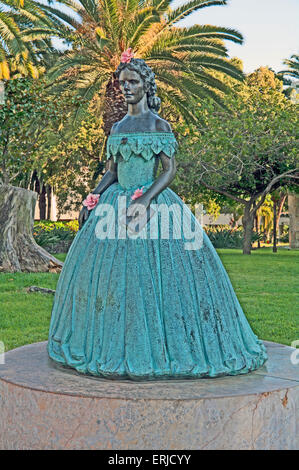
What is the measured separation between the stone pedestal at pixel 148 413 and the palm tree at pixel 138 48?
13271 mm

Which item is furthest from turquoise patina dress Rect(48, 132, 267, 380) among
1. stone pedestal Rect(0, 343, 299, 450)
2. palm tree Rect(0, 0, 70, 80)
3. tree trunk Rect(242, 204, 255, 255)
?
tree trunk Rect(242, 204, 255, 255)

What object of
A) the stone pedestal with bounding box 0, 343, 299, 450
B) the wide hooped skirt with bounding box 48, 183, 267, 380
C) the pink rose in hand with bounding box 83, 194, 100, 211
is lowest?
the stone pedestal with bounding box 0, 343, 299, 450

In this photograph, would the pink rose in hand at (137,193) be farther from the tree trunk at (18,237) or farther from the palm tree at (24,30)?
the palm tree at (24,30)

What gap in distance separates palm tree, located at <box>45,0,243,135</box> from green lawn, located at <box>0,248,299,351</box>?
5.56 m

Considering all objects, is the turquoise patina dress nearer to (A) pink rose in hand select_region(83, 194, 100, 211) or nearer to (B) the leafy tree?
→ (A) pink rose in hand select_region(83, 194, 100, 211)

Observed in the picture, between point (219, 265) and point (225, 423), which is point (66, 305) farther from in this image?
point (225, 423)

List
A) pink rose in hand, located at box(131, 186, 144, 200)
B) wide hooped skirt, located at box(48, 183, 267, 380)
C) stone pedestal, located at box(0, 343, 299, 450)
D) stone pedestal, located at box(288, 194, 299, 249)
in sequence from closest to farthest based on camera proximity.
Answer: stone pedestal, located at box(0, 343, 299, 450)
wide hooped skirt, located at box(48, 183, 267, 380)
pink rose in hand, located at box(131, 186, 144, 200)
stone pedestal, located at box(288, 194, 299, 249)

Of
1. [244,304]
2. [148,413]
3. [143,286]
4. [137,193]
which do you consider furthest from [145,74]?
[244,304]

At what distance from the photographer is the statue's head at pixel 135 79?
11.9ft

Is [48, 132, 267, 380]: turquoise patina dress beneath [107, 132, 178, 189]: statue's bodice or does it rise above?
beneath

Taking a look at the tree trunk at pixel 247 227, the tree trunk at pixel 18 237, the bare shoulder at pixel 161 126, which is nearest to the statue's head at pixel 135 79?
the bare shoulder at pixel 161 126

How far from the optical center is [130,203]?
3568mm

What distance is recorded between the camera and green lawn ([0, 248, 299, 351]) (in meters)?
7.64
